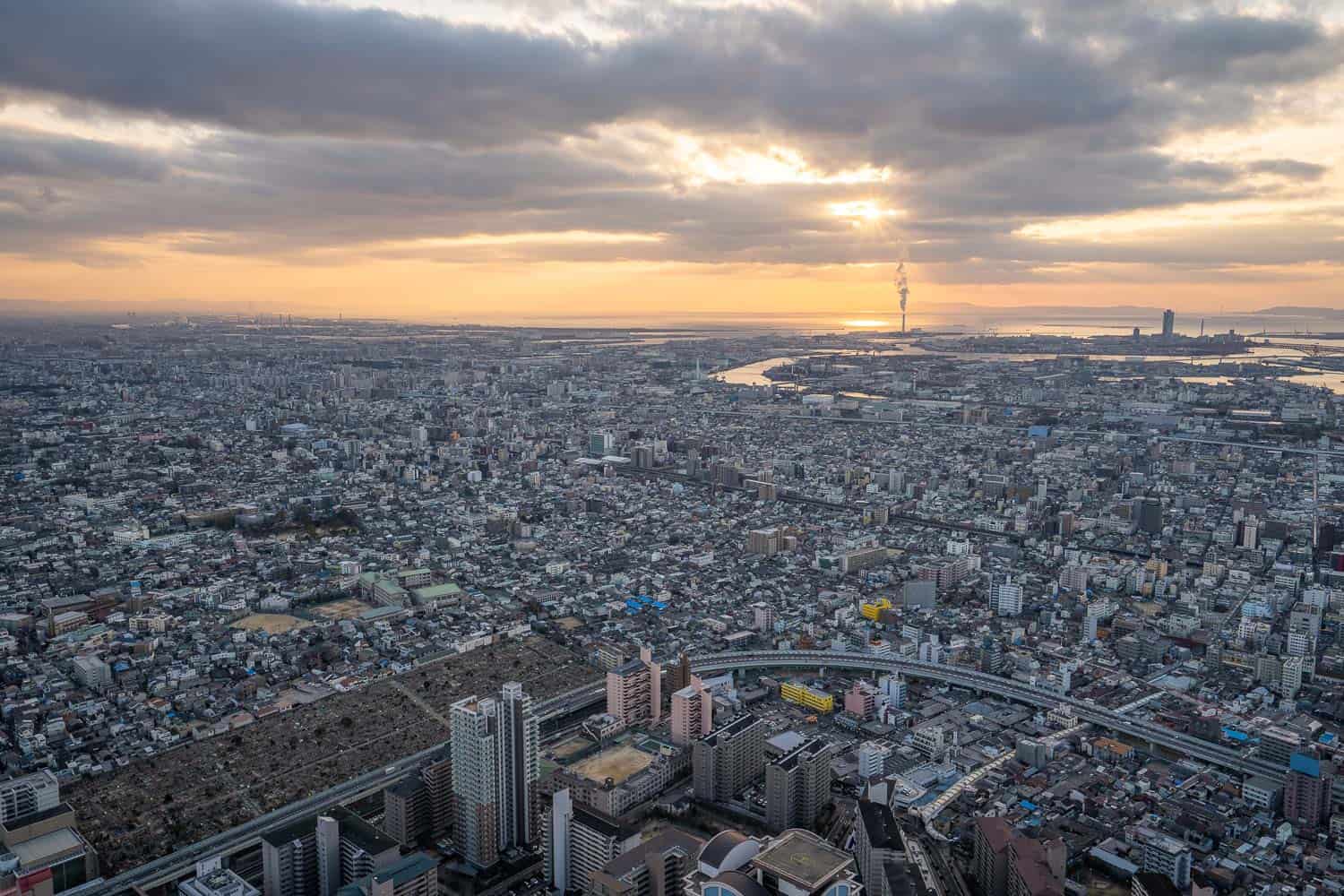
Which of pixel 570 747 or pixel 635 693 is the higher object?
pixel 635 693

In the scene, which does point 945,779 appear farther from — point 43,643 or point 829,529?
point 43,643

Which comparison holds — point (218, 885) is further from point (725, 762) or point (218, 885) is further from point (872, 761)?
point (872, 761)

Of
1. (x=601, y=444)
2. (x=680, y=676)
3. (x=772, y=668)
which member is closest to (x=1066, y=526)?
(x=772, y=668)

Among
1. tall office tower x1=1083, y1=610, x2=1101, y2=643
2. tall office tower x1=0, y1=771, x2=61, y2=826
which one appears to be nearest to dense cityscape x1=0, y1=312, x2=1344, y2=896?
tall office tower x1=0, y1=771, x2=61, y2=826

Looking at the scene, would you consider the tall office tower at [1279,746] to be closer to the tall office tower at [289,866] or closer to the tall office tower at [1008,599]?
the tall office tower at [1008,599]

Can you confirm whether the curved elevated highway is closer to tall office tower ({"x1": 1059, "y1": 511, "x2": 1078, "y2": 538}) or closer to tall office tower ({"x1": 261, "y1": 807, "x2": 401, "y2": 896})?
tall office tower ({"x1": 261, "y1": 807, "x2": 401, "y2": 896})

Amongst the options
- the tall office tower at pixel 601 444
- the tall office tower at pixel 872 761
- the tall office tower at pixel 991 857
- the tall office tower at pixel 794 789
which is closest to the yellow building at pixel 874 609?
the tall office tower at pixel 872 761

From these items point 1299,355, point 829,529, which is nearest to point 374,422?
point 829,529

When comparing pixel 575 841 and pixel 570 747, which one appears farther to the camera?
pixel 570 747
